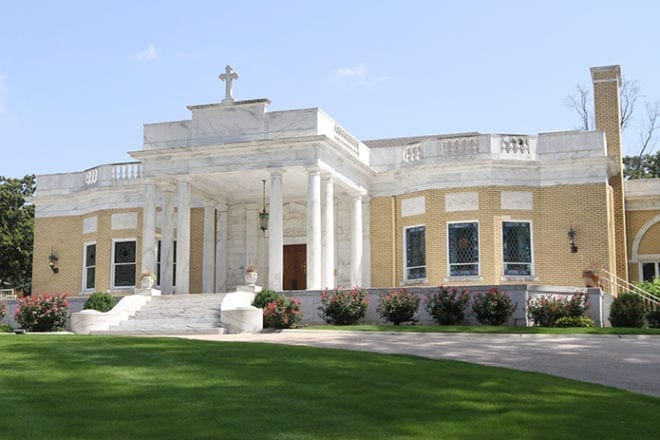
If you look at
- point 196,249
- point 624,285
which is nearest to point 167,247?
point 196,249

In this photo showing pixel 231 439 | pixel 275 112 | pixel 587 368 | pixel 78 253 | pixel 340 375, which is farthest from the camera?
pixel 78 253

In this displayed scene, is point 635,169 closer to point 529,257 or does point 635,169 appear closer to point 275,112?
point 529,257

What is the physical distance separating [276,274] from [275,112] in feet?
17.7

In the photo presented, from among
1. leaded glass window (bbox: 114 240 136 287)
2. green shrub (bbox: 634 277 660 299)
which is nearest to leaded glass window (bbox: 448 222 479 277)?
green shrub (bbox: 634 277 660 299)

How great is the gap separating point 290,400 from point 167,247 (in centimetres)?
1968

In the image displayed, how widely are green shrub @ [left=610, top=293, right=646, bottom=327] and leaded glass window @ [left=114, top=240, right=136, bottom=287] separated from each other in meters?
18.9

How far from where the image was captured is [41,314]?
24.3 meters

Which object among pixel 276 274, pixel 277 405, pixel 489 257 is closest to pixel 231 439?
pixel 277 405

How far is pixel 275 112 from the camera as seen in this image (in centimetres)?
2620

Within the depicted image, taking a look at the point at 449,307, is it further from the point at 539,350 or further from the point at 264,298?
the point at 539,350

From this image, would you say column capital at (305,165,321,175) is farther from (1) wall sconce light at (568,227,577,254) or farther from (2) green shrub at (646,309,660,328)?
(2) green shrub at (646,309,660,328)

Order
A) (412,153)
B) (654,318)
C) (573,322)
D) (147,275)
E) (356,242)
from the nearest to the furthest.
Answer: (573,322)
(654,318)
(147,275)
(356,242)
(412,153)

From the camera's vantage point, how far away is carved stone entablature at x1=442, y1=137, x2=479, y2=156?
28.4 meters

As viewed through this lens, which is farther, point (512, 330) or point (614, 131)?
point (614, 131)
